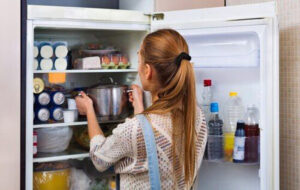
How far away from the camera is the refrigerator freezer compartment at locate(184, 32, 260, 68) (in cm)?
189

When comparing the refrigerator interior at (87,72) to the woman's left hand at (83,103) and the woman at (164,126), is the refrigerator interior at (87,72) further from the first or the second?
the woman at (164,126)

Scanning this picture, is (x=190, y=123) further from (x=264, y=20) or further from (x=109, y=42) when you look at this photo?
(x=109, y=42)

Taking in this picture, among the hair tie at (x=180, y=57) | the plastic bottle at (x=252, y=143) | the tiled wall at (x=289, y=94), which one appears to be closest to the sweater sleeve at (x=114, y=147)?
the hair tie at (x=180, y=57)

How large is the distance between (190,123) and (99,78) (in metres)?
0.98

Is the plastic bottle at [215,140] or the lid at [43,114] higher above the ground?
the lid at [43,114]

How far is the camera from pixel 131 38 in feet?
7.30

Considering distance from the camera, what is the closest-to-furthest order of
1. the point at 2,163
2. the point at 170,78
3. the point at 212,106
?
the point at 170,78 < the point at 2,163 < the point at 212,106

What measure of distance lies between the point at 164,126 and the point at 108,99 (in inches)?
28.3

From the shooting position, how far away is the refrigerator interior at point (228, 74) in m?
1.91

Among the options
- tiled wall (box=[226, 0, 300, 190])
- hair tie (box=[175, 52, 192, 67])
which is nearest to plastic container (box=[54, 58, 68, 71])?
hair tie (box=[175, 52, 192, 67])

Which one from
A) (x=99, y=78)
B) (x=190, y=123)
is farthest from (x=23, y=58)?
(x=190, y=123)

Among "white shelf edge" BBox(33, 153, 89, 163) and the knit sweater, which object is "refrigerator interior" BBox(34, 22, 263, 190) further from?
the knit sweater

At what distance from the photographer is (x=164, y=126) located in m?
1.39

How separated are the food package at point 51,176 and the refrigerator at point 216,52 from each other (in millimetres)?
59
